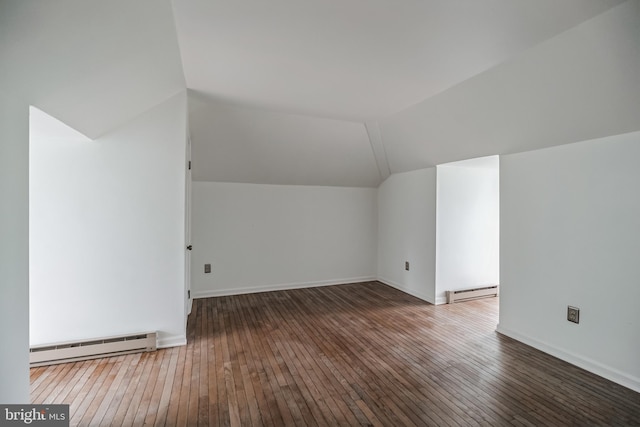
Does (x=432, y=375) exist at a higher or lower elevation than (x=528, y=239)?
lower

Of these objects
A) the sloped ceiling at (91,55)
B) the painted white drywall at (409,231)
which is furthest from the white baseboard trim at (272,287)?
the sloped ceiling at (91,55)

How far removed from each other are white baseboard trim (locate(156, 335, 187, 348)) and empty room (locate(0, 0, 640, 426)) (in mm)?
12

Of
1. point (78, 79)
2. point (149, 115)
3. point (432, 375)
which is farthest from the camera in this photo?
point (149, 115)

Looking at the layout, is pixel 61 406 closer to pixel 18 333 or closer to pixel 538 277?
pixel 18 333

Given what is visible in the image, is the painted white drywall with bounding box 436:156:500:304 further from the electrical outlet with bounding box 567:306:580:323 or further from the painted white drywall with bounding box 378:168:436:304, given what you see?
the electrical outlet with bounding box 567:306:580:323

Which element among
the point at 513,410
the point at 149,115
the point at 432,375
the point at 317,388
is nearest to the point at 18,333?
the point at 317,388

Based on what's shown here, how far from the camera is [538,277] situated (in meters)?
2.71

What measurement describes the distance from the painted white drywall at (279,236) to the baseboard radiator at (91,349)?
1530 millimetres

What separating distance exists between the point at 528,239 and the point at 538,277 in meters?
0.34

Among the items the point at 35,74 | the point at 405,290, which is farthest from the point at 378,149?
the point at 35,74

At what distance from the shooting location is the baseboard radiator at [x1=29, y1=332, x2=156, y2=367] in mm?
2326

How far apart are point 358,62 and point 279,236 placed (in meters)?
2.93

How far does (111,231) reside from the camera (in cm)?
252

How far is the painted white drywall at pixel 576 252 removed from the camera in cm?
212
